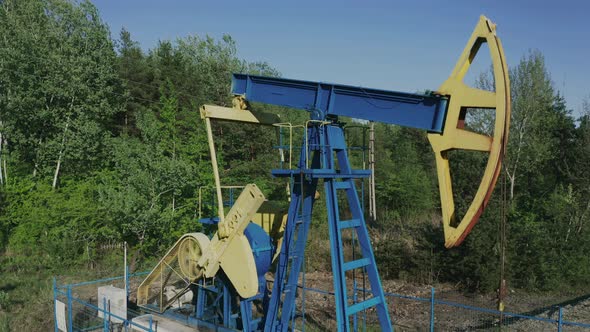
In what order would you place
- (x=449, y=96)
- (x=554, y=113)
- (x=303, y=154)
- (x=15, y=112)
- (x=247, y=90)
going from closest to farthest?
(x=449, y=96), (x=303, y=154), (x=247, y=90), (x=15, y=112), (x=554, y=113)

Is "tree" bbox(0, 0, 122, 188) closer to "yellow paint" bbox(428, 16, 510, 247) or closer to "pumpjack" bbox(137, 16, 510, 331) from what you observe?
"pumpjack" bbox(137, 16, 510, 331)

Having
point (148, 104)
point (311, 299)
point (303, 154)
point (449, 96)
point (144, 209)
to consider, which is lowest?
point (311, 299)

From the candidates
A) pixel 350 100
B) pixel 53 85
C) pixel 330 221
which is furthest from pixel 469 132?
pixel 53 85

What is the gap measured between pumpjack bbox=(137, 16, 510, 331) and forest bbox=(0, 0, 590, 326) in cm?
446

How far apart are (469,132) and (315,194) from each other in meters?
2.59

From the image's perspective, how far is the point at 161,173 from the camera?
1229 cm

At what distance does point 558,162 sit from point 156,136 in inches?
817

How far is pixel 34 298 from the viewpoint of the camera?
33.7 ft

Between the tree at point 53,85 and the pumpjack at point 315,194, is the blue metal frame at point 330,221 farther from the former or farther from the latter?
the tree at point 53,85

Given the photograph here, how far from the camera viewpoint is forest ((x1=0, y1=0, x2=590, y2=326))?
12422 millimetres

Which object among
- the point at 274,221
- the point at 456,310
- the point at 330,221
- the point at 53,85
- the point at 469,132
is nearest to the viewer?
the point at 469,132

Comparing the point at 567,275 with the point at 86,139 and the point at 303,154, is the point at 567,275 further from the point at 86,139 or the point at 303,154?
the point at 86,139

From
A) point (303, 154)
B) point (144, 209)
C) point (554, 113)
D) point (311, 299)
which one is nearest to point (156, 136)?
point (144, 209)

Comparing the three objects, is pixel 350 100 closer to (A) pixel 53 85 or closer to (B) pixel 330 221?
(B) pixel 330 221
